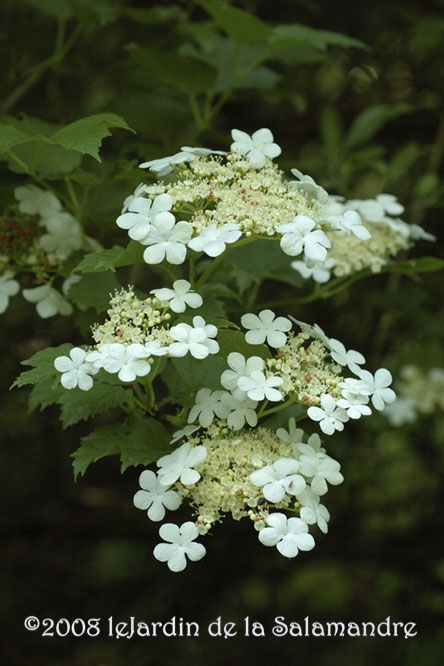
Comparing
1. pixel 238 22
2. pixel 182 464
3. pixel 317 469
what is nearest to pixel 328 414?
pixel 317 469

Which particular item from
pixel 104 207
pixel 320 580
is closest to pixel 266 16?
pixel 104 207

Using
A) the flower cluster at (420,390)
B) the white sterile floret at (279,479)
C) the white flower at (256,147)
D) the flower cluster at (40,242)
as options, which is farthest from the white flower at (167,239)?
the flower cluster at (420,390)

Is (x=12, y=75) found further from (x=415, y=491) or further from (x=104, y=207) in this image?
(x=415, y=491)

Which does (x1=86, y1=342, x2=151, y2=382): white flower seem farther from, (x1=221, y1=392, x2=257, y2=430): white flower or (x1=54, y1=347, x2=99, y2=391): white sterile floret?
(x1=221, y1=392, x2=257, y2=430): white flower

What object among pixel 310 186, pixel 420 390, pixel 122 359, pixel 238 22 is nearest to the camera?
pixel 122 359

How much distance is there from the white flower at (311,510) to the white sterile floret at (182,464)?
15cm

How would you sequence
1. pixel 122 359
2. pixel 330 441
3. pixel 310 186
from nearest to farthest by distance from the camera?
1. pixel 122 359
2. pixel 310 186
3. pixel 330 441

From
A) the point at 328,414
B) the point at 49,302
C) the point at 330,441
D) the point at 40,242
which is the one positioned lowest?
the point at 330,441

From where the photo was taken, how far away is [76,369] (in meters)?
1.03

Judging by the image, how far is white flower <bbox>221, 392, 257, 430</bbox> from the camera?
1069 millimetres

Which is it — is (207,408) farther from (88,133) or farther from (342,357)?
(88,133)

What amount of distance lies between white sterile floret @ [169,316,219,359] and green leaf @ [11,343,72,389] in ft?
0.59

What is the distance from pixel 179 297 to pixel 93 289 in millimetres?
316

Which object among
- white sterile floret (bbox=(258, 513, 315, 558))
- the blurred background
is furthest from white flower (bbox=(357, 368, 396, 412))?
the blurred background
